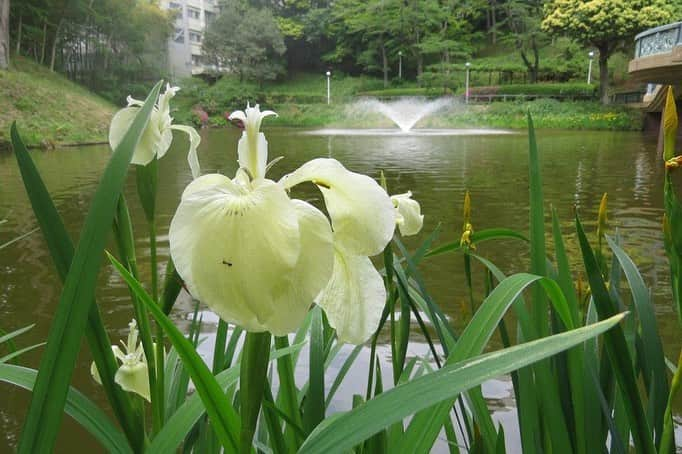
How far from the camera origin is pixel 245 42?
27.7 metres

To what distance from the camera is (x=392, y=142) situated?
11.8 meters

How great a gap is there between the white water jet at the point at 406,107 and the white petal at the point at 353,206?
62.4 ft

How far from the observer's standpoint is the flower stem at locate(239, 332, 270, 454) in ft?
1.39

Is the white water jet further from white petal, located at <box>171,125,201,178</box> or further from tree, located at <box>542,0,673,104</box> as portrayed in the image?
white petal, located at <box>171,125,201,178</box>

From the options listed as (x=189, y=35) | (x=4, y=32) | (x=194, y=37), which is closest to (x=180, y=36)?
(x=189, y=35)

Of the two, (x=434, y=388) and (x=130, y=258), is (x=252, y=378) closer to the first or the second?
(x=434, y=388)

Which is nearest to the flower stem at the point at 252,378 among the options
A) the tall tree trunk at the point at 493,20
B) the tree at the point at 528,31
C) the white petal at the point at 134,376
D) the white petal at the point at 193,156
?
the white petal at the point at 193,156

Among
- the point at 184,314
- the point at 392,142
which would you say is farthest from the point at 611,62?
the point at 184,314

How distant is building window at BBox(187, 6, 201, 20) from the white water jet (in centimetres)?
1645

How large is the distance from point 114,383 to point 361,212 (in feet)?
1.04

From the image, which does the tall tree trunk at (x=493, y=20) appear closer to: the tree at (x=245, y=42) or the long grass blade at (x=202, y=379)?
the tree at (x=245, y=42)

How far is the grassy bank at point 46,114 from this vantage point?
36.3ft

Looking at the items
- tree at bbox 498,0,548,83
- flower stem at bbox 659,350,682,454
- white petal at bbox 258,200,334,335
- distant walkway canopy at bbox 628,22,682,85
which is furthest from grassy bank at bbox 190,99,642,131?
white petal at bbox 258,200,334,335

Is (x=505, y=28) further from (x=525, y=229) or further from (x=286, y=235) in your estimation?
(x=286, y=235)
